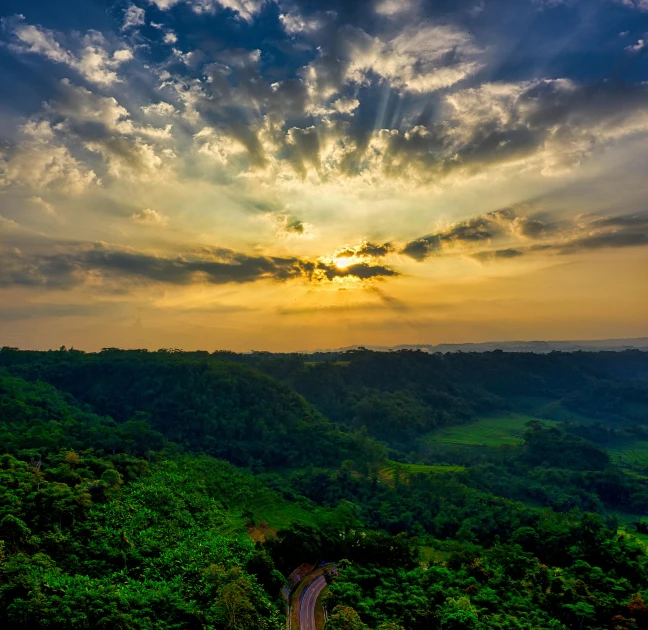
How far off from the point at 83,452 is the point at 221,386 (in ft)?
177

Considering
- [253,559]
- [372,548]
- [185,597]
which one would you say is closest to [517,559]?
[372,548]

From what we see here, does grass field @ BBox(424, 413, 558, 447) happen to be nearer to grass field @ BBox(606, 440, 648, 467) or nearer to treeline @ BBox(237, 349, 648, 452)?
treeline @ BBox(237, 349, 648, 452)

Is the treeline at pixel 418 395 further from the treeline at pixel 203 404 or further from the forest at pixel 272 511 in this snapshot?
the treeline at pixel 203 404

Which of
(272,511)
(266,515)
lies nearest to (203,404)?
(272,511)

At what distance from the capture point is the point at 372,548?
1475 inches

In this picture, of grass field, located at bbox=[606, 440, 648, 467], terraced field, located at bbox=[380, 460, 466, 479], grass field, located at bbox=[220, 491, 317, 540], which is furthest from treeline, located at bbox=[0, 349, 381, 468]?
grass field, located at bbox=[606, 440, 648, 467]

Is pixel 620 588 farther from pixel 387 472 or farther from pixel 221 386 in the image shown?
pixel 221 386

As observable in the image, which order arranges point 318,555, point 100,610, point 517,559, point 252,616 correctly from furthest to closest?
point 318,555 → point 517,559 → point 252,616 → point 100,610

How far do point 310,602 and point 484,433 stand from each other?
117 metres

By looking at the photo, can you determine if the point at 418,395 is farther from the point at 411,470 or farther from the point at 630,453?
the point at 411,470

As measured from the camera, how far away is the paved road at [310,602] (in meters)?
30.5

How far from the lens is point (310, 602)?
3316 cm

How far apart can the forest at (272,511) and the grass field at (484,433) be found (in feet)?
5.04

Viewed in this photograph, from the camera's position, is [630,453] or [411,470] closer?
[411,470]
